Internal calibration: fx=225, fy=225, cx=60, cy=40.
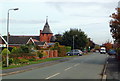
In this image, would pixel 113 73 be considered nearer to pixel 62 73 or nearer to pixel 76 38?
→ pixel 62 73

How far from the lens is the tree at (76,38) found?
72.3 meters

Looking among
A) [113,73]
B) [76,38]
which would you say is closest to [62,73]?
[113,73]

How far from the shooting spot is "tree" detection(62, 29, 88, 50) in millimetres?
72312

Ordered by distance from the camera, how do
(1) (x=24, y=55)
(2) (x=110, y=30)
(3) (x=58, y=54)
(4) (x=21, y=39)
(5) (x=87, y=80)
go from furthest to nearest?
(4) (x=21, y=39) → (3) (x=58, y=54) → (1) (x=24, y=55) → (2) (x=110, y=30) → (5) (x=87, y=80)

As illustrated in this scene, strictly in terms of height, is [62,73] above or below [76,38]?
below

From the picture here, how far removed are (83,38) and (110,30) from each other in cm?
4226

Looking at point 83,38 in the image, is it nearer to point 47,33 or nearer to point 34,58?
point 47,33

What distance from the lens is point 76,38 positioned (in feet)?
238

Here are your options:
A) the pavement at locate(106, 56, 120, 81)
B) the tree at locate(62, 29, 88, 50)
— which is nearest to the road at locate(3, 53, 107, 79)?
the pavement at locate(106, 56, 120, 81)

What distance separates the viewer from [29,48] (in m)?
34.2

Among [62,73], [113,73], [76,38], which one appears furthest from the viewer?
[76,38]

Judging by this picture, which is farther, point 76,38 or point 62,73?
point 76,38

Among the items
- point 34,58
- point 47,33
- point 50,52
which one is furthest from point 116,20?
point 47,33

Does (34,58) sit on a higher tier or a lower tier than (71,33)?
lower
